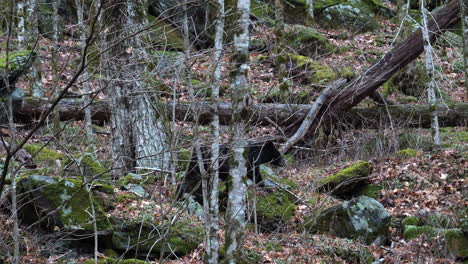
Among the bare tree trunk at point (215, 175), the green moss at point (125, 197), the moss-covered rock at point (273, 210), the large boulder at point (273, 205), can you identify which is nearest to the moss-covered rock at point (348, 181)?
the large boulder at point (273, 205)

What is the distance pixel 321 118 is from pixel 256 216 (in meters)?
4.09

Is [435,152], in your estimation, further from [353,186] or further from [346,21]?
[346,21]

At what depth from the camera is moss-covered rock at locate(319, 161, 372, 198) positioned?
9352mm

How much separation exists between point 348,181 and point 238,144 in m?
4.18

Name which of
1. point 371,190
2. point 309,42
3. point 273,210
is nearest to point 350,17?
point 309,42

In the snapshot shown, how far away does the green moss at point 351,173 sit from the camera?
940cm

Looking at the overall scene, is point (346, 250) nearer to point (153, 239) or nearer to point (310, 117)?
point (153, 239)

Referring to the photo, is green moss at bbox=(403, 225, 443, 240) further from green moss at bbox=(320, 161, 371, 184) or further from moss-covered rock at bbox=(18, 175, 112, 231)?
moss-covered rock at bbox=(18, 175, 112, 231)

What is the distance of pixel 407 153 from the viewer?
34.2 feet

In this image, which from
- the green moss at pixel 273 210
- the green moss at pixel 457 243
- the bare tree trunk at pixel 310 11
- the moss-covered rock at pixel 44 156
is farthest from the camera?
the bare tree trunk at pixel 310 11

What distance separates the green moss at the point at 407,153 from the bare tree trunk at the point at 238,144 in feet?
18.1

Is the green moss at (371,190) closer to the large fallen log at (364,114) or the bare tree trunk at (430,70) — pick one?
the bare tree trunk at (430,70)

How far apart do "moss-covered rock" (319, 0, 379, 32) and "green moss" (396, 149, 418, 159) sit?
12134 millimetres

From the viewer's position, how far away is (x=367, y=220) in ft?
25.0
